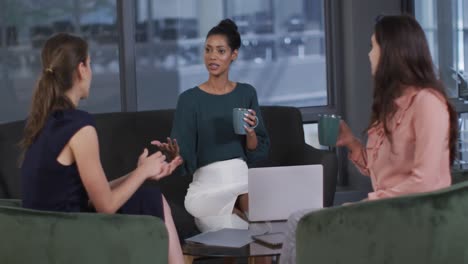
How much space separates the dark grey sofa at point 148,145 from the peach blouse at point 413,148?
1454 millimetres

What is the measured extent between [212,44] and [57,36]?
138 centimetres

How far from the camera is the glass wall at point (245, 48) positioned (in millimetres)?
5324

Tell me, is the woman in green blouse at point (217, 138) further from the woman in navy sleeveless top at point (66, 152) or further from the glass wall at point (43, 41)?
the glass wall at point (43, 41)

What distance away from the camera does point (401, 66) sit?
2.77 m

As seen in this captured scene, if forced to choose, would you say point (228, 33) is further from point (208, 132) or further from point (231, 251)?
point (231, 251)

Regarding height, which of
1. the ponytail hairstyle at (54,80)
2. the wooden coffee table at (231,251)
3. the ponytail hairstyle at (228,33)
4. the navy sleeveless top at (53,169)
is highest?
the ponytail hairstyle at (228,33)

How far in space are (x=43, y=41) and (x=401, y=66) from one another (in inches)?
115

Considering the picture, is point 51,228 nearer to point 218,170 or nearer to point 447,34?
point 218,170

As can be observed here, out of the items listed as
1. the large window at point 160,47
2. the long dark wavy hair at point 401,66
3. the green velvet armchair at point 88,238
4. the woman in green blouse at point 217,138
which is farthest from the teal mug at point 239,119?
the large window at point 160,47

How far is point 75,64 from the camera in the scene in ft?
9.17

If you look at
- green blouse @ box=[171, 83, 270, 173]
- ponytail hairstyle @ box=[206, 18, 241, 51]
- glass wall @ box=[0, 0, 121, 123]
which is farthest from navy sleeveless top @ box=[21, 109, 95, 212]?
glass wall @ box=[0, 0, 121, 123]

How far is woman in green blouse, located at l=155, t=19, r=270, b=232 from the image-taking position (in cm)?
399

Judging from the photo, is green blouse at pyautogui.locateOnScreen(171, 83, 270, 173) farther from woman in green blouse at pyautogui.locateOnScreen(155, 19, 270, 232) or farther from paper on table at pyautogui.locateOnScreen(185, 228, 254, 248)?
paper on table at pyautogui.locateOnScreen(185, 228, 254, 248)

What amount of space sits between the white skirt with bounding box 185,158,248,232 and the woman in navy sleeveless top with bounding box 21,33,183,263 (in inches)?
42.8
